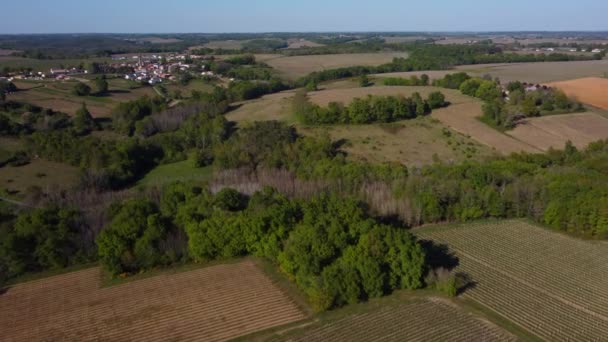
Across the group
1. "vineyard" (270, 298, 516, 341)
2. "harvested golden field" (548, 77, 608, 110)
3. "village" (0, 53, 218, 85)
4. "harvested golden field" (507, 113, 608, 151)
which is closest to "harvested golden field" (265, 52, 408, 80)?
"village" (0, 53, 218, 85)

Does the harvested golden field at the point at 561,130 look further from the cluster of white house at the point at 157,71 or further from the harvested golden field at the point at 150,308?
the cluster of white house at the point at 157,71

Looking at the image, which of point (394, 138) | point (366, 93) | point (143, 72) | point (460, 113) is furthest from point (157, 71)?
point (460, 113)

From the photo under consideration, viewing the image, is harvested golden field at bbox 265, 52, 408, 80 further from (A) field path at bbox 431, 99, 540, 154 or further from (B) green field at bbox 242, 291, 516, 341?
(B) green field at bbox 242, 291, 516, 341

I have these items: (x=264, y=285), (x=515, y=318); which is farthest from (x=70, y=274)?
(x=515, y=318)

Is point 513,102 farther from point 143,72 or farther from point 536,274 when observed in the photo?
point 143,72

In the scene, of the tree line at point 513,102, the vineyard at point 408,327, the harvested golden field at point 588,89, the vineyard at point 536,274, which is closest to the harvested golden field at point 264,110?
the tree line at point 513,102

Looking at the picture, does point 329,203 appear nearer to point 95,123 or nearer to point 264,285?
point 264,285

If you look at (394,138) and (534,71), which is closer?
(394,138)

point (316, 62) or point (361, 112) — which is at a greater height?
point (316, 62)
